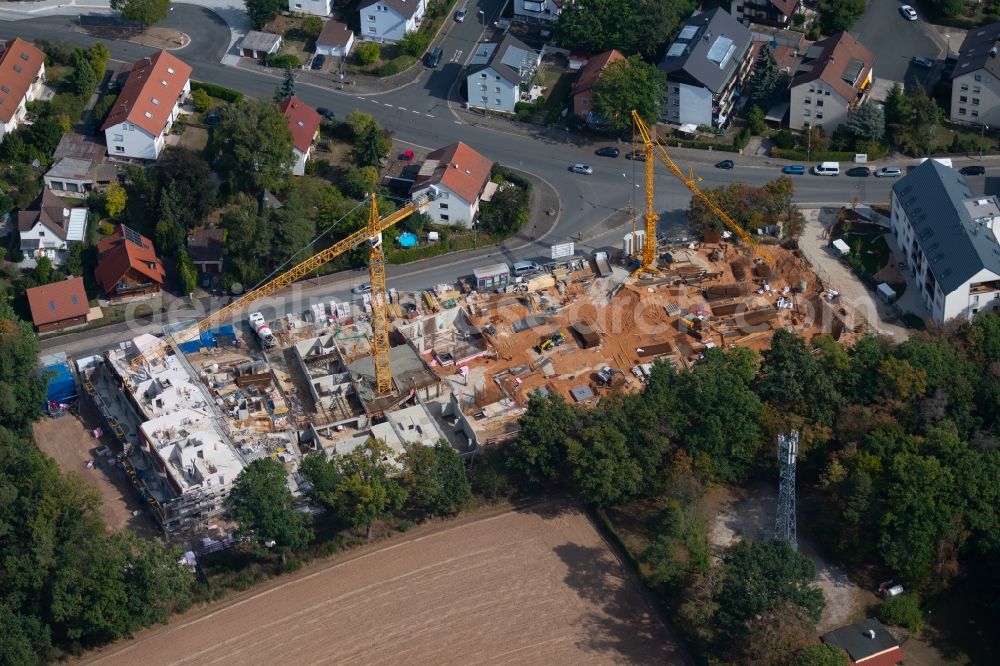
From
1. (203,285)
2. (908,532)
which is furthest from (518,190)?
(908,532)

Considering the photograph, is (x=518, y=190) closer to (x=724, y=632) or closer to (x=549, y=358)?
(x=549, y=358)

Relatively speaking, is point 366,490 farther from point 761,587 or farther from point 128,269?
point 128,269

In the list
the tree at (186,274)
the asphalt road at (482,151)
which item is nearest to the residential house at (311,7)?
the asphalt road at (482,151)

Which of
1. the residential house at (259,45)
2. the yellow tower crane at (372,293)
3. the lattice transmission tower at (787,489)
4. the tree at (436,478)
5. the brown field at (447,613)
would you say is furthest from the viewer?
the residential house at (259,45)

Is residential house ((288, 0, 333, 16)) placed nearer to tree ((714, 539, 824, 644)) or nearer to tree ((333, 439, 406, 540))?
tree ((333, 439, 406, 540))

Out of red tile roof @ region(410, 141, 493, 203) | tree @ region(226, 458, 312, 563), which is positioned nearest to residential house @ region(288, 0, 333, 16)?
red tile roof @ region(410, 141, 493, 203)

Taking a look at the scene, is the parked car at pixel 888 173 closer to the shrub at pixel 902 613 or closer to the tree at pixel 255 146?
the shrub at pixel 902 613

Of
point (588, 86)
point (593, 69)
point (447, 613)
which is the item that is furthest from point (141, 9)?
point (447, 613)
